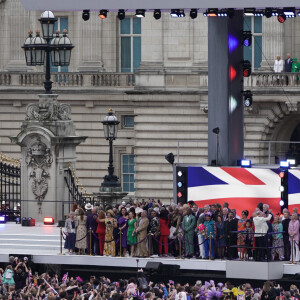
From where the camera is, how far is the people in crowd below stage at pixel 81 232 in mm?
63562

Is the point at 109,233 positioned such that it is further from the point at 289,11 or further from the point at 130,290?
the point at 289,11

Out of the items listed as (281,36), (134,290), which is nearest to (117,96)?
(281,36)

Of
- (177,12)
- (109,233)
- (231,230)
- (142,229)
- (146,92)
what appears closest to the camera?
(231,230)

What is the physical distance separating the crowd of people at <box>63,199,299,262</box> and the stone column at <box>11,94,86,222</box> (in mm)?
4038

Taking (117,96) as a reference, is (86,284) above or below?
below

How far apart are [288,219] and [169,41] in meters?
27.0

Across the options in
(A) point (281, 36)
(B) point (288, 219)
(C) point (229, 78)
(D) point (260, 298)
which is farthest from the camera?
(A) point (281, 36)

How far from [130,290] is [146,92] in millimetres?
30402

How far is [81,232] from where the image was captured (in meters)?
63.6

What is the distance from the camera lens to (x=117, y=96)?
3492 inches

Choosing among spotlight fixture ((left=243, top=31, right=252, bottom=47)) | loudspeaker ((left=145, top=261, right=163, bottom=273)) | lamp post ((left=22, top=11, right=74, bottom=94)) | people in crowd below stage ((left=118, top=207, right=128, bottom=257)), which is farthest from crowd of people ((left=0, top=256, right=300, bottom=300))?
lamp post ((left=22, top=11, right=74, bottom=94))

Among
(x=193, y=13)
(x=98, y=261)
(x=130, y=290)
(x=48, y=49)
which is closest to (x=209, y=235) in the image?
(x=98, y=261)

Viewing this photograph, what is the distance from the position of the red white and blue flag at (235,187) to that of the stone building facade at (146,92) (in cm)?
1991

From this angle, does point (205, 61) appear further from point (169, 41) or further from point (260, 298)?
point (260, 298)
